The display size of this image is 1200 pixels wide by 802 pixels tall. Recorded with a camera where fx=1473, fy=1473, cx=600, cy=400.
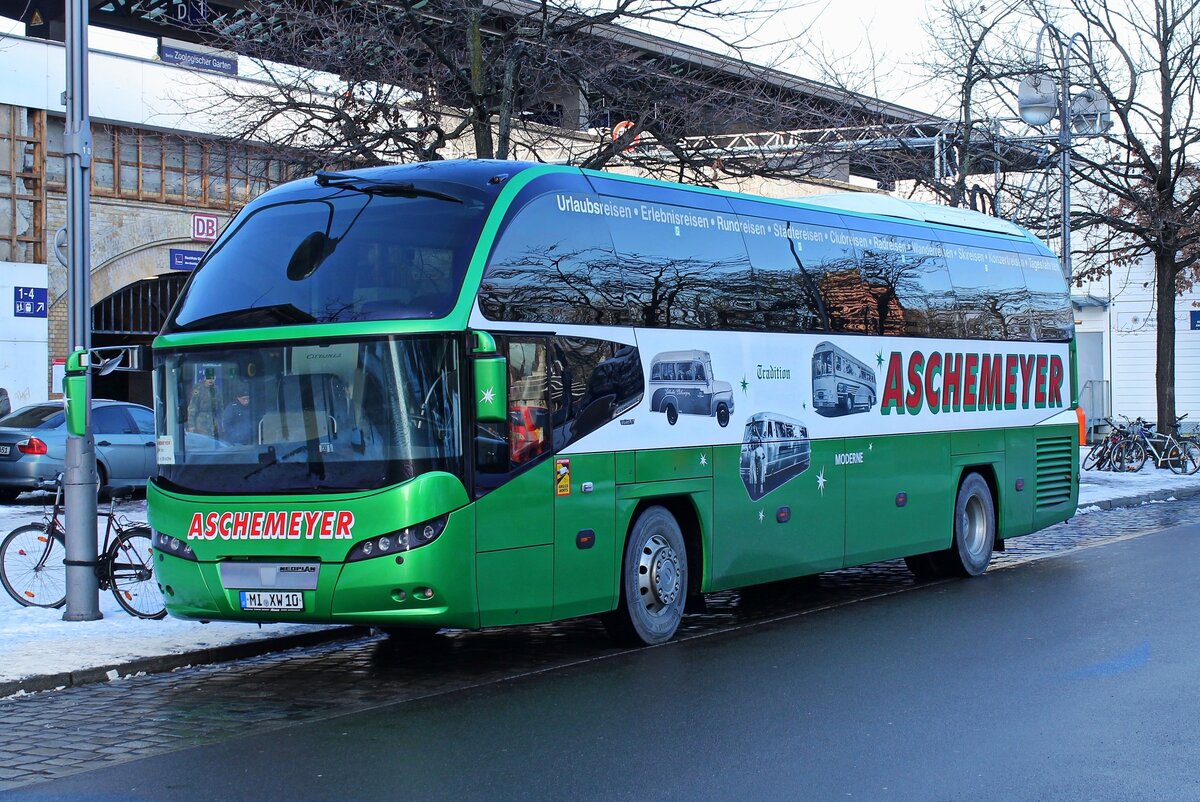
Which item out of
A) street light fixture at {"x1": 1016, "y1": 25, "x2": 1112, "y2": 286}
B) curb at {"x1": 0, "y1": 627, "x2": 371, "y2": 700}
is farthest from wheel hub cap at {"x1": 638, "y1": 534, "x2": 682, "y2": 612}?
street light fixture at {"x1": 1016, "y1": 25, "x2": 1112, "y2": 286}

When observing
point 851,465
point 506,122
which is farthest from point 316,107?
point 851,465

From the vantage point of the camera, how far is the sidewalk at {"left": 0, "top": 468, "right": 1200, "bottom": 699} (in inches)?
379

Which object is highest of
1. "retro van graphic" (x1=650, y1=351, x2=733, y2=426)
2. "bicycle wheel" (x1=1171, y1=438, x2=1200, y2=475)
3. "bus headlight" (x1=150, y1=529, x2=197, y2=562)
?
"retro van graphic" (x1=650, y1=351, x2=733, y2=426)

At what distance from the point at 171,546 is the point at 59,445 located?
14.0m

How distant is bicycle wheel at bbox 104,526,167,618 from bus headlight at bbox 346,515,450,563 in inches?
137

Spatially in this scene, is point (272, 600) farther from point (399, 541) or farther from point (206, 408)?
point (206, 408)

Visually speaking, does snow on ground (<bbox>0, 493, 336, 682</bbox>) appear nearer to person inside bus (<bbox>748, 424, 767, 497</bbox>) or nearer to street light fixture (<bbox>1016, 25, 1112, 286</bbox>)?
person inside bus (<bbox>748, 424, 767, 497</bbox>)

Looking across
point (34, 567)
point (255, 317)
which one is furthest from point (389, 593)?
point (34, 567)

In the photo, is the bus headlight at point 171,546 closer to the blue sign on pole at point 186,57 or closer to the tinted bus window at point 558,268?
the tinted bus window at point 558,268

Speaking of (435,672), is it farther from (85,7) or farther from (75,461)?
(85,7)

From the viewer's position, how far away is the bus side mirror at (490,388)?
29.2 feet

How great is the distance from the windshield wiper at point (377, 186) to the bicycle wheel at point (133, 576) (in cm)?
362

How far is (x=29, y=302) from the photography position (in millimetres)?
31641

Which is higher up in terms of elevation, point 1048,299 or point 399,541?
point 1048,299
